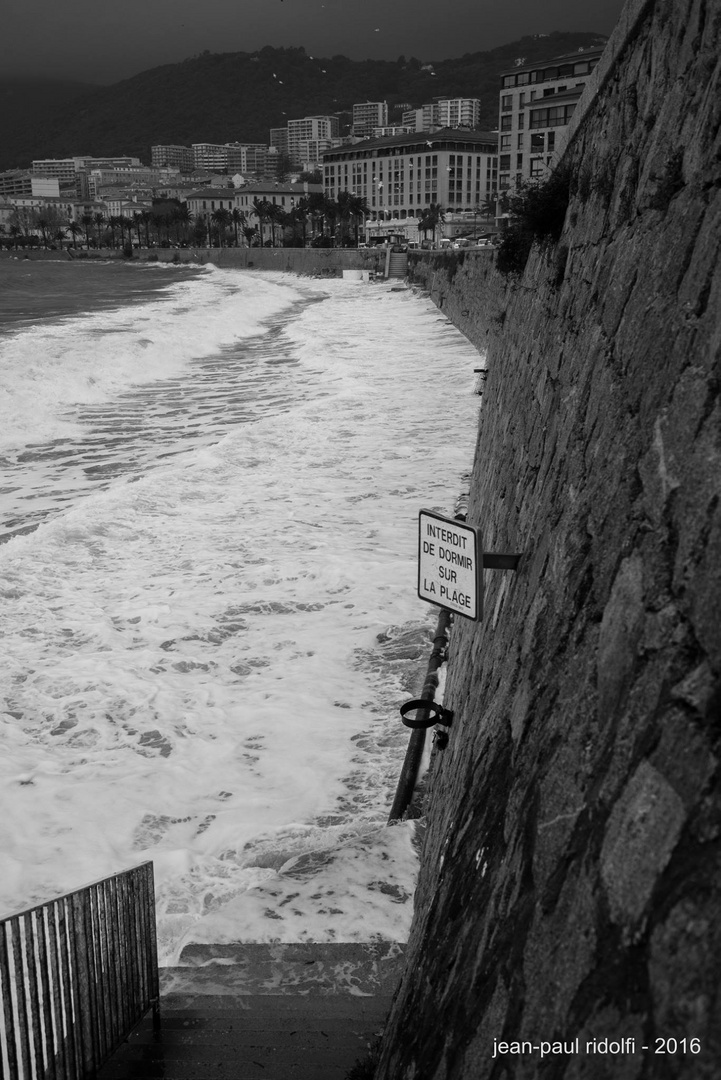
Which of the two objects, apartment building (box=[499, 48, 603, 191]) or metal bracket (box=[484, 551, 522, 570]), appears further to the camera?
apartment building (box=[499, 48, 603, 191])

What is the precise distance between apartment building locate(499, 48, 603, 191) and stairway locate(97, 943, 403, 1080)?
72079 mm

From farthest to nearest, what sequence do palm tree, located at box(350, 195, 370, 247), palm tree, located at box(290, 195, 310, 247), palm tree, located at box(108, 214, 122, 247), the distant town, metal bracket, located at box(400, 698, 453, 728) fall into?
palm tree, located at box(108, 214, 122, 247) < palm tree, located at box(290, 195, 310, 247) < palm tree, located at box(350, 195, 370, 247) < the distant town < metal bracket, located at box(400, 698, 453, 728)

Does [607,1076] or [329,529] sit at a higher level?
[607,1076]

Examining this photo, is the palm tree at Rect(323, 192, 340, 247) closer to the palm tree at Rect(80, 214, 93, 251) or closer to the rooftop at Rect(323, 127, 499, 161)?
the rooftop at Rect(323, 127, 499, 161)

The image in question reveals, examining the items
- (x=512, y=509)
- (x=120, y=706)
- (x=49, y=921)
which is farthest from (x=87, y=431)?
(x=49, y=921)

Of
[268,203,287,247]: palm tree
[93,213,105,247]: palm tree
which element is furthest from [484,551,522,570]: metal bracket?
[93,213,105,247]: palm tree

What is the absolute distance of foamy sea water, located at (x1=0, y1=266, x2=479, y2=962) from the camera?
19.3 ft

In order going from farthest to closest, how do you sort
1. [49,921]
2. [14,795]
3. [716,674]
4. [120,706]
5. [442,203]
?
[442,203] < [120,706] < [14,795] < [49,921] < [716,674]

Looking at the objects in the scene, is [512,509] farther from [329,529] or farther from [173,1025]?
[329,529]

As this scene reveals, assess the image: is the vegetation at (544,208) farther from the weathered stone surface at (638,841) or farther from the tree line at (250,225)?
the tree line at (250,225)

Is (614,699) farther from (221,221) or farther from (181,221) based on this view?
(181,221)

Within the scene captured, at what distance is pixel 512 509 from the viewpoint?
4.89 meters

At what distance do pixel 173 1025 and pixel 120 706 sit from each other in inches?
168

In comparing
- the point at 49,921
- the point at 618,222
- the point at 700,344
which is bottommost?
the point at 49,921
